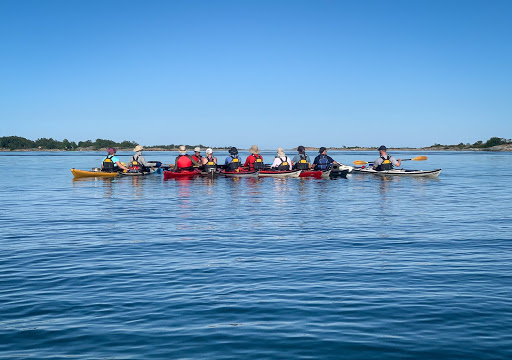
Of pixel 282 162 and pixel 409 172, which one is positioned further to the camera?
pixel 409 172

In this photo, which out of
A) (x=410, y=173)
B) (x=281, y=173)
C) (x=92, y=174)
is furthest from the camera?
(x=92, y=174)

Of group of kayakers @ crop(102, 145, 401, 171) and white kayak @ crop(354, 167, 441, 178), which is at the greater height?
group of kayakers @ crop(102, 145, 401, 171)

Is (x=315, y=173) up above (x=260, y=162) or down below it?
below

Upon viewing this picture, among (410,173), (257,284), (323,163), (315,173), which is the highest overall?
(323,163)

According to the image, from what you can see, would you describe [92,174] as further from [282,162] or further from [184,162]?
→ [282,162]

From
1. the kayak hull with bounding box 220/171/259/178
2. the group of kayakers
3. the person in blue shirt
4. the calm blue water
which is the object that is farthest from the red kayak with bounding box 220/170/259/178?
the calm blue water

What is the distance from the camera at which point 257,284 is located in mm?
8766

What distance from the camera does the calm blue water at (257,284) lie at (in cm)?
616

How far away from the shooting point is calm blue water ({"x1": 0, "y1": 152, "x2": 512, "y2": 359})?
616 cm

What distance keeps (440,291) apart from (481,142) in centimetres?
19599

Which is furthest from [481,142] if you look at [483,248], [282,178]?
[483,248]

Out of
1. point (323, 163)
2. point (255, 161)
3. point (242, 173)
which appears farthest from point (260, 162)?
point (323, 163)

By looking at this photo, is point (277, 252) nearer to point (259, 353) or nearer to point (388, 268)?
point (388, 268)

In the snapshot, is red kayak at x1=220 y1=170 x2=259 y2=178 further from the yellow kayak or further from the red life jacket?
the yellow kayak
